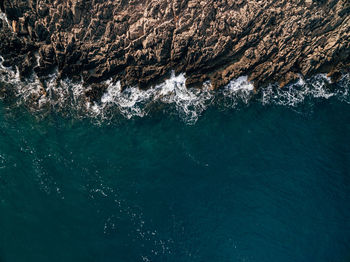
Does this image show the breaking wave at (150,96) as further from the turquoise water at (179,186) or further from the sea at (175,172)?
the turquoise water at (179,186)

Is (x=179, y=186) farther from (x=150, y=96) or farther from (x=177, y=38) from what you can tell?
(x=177, y=38)

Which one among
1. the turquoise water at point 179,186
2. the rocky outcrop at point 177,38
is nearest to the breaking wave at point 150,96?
the turquoise water at point 179,186

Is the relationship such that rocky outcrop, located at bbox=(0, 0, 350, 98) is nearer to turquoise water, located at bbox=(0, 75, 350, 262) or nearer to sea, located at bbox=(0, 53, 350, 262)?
sea, located at bbox=(0, 53, 350, 262)

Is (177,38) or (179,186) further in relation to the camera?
(177,38)

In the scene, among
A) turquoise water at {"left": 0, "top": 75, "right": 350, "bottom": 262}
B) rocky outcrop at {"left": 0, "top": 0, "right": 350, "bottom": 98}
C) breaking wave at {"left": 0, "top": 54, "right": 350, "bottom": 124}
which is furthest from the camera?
breaking wave at {"left": 0, "top": 54, "right": 350, "bottom": 124}

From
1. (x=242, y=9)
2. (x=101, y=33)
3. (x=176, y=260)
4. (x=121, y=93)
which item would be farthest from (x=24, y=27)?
(x=176, y=260)

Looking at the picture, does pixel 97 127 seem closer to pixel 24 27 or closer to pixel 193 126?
pixel 193 126

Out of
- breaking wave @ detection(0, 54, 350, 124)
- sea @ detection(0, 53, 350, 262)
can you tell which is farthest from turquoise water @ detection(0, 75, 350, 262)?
breaking wave @ detection(0, 54, 350, 124)

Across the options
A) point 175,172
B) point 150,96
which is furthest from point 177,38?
point 175,172

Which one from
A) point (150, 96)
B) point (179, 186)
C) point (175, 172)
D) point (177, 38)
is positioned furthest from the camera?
point (150, 96)
